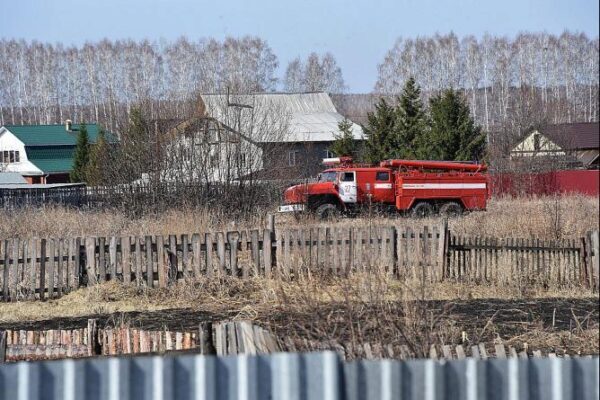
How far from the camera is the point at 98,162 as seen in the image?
1872cm

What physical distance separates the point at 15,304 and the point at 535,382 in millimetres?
10795

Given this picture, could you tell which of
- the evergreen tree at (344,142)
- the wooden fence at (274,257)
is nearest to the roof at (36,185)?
the wooden fence at (274,257)

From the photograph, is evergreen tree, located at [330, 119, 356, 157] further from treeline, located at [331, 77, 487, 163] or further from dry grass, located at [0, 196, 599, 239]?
dry grass, located at [0, 196, 599, 239]

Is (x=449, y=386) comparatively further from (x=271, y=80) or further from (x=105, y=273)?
(x=271, y=80)

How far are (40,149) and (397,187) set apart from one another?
12172 mm

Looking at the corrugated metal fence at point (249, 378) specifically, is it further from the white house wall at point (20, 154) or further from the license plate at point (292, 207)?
the license plate at point (292, 207)

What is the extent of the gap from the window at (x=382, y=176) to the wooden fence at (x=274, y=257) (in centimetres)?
1108

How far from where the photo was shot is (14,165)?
18.3 meters

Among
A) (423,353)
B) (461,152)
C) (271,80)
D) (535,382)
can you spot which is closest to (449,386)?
(535,382)

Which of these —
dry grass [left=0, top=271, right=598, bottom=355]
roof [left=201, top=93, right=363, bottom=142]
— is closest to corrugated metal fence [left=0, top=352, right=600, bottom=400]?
dry grass [left=0, top=271, right=598, bottom=355]

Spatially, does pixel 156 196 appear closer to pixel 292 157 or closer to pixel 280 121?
pixel 280 121

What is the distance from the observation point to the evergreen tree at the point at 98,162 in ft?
60.1

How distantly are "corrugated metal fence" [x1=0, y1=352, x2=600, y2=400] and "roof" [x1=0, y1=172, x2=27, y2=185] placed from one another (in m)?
15.7

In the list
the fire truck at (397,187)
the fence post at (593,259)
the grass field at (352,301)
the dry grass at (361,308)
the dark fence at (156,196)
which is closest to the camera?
the dry grass at (361,308)
